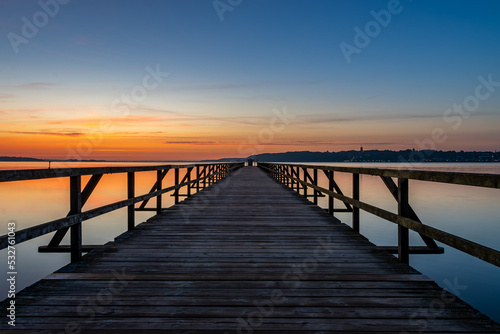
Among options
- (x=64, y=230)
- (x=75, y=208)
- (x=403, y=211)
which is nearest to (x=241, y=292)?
(x=403, y=211)

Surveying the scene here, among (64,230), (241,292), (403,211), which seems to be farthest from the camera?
(64,230)

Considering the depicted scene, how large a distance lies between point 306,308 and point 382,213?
2108 mm

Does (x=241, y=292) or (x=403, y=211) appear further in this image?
(x=403, y=211)

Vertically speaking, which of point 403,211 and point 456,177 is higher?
point 456,177

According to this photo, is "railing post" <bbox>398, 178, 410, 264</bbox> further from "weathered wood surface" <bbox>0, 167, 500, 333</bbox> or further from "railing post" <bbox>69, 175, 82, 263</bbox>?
"railing post" <bbox>69, 175, 82, 263</bbox>

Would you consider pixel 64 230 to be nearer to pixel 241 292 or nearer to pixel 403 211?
pixel 241 292

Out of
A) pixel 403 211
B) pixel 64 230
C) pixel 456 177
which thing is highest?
pixel 456 177

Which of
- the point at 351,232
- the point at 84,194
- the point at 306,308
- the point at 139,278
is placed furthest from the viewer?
the point at 351,232

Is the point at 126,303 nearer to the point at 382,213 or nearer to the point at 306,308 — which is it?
the point at 306,308

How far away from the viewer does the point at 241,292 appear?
306 centimetres

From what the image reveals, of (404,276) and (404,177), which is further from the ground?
(404,177)

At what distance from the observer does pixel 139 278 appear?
3402 millimetres

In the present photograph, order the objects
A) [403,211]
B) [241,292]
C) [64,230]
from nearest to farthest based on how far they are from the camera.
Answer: [241,292] < [403,211] < [64,230]

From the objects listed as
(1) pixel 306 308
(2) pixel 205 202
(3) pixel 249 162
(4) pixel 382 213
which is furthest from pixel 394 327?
(3) pixel 249 162
